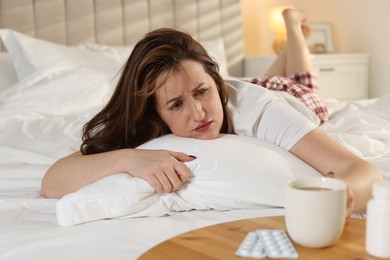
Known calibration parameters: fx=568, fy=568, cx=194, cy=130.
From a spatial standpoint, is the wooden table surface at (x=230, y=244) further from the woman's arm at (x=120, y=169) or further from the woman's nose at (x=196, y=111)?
the woman's nose at (x=196, y=111)

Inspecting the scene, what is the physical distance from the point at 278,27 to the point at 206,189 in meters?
2.83

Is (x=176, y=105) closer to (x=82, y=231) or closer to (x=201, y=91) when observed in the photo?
(x=201, y=91)

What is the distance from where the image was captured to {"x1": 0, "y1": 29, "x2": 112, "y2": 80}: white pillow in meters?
2.46

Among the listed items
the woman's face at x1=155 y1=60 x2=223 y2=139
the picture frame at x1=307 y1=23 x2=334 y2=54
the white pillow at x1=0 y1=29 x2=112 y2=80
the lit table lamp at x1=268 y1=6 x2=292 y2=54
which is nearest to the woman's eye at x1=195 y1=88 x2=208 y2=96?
the woman's face at x1=155 y1=60 x2=223 y2=139

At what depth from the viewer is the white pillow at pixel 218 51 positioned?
3092 millimetres

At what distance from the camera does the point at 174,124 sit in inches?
53.5

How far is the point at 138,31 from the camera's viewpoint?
3119 millimetres

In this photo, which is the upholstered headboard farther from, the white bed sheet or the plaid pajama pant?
the white bed sheet

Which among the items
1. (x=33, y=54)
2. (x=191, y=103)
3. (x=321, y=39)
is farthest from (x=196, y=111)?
(x=321, y=39)

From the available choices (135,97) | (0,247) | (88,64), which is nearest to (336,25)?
(88,64)

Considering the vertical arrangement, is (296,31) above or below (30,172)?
above

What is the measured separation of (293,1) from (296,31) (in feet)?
5.86

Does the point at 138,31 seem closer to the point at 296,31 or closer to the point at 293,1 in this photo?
the point at 296,31

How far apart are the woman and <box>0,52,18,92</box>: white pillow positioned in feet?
3.51
